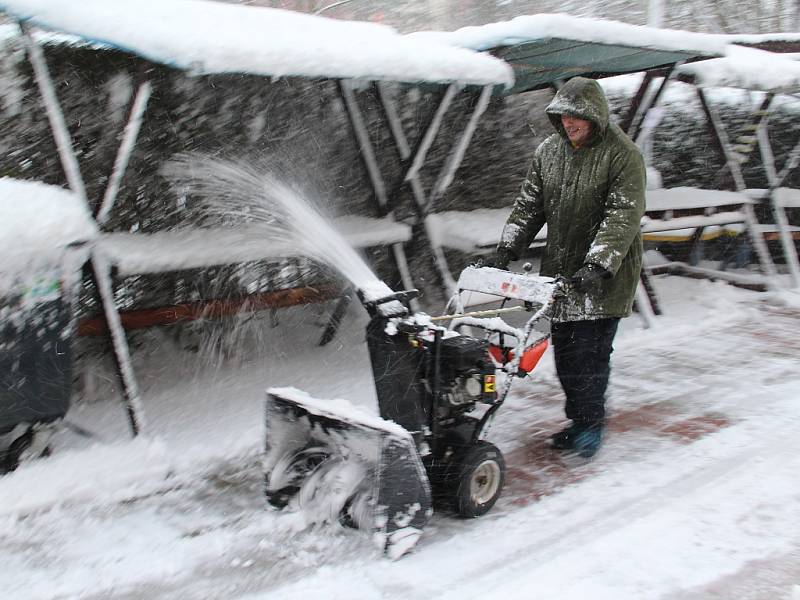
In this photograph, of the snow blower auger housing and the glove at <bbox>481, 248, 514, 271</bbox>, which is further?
the glove at <bbox>481, 248, 514, 271</bbox>

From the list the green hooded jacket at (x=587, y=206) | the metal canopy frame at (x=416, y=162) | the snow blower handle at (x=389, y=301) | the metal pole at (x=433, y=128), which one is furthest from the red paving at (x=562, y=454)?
the metal pole at (x=433, y=128)

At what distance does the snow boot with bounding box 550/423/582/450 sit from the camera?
3997mm

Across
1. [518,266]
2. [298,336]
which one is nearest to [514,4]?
[518,266]

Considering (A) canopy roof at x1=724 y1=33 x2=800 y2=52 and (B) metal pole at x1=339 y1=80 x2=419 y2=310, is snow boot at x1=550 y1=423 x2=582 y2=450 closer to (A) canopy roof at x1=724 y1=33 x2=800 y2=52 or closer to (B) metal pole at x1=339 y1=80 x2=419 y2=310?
(B) metal pole at x1=339 y1=80 x2=419 y2=310

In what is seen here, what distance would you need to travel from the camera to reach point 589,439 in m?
3.93

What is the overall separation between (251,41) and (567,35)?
2.29 metres

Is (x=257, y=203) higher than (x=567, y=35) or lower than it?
lower

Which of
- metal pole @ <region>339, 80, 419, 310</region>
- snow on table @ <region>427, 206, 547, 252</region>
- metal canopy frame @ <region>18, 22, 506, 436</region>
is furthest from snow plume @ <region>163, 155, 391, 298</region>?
snow on table @ <region>427, 206, 547, 252</region>

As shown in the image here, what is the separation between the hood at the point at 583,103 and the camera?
3477 mm

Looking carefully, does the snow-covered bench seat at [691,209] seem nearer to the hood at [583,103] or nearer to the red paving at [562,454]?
the red paving at [562,454]

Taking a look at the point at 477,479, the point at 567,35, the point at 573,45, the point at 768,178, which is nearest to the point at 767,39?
the point at 768,178

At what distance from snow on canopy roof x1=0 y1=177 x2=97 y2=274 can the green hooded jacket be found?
2.20 metres

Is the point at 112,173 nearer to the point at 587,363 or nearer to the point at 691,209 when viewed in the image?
the point at 587,363

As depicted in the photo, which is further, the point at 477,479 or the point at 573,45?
the point at 573,45
